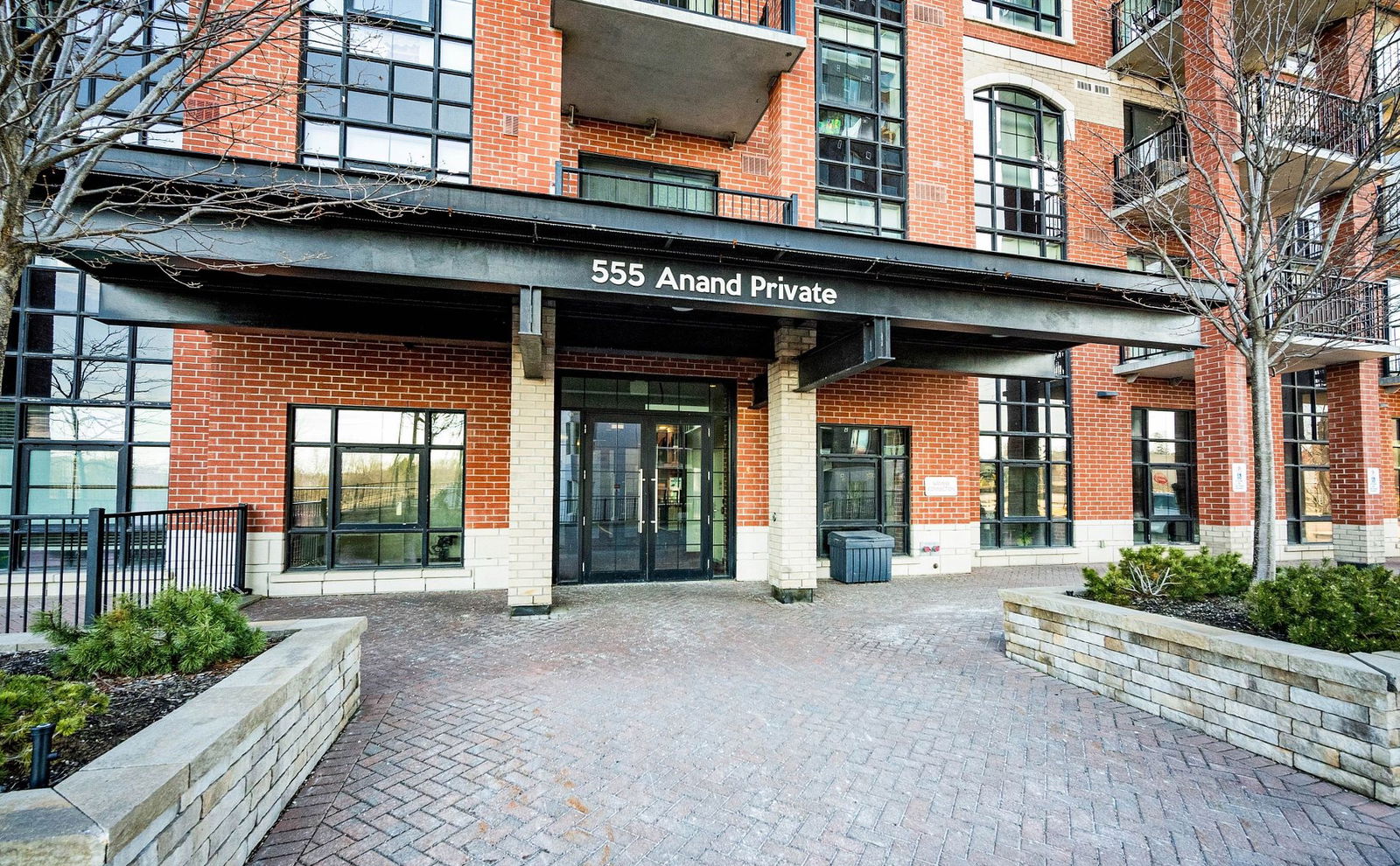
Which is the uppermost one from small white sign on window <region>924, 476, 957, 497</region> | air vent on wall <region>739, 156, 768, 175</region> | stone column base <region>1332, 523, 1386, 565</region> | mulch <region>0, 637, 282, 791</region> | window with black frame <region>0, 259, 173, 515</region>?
air vent on wall <region>739, 156, 768, 175</region>

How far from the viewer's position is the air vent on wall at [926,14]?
35.7 feet

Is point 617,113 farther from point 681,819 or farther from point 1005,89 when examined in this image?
point 681,819

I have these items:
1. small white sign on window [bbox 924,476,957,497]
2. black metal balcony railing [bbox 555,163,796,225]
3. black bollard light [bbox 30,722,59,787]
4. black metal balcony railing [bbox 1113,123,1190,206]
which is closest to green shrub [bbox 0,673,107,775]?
black bollard light [bbox 30,722,59,787]

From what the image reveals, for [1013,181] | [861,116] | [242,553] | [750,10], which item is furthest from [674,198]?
[242,553]

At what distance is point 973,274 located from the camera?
7215mm

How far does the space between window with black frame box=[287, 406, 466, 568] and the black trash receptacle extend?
601 cm

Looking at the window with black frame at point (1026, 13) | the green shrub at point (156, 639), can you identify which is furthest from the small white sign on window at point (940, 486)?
the green shrub at point (156, 639)

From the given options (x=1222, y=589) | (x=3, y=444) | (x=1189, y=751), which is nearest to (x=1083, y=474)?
(x=1222, y=589)

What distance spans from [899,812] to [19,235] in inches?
210

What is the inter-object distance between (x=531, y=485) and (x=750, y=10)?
8300 mm

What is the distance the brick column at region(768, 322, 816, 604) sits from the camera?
8.30 meters

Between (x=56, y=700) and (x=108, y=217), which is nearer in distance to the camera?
(x=56, y=700)

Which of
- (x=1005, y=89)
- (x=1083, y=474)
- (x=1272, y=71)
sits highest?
(x=1005, y=89)

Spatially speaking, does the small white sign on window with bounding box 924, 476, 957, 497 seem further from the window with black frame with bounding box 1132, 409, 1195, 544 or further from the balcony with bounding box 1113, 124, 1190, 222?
the balcony with bounding box 1113, 124, 1190, 222
